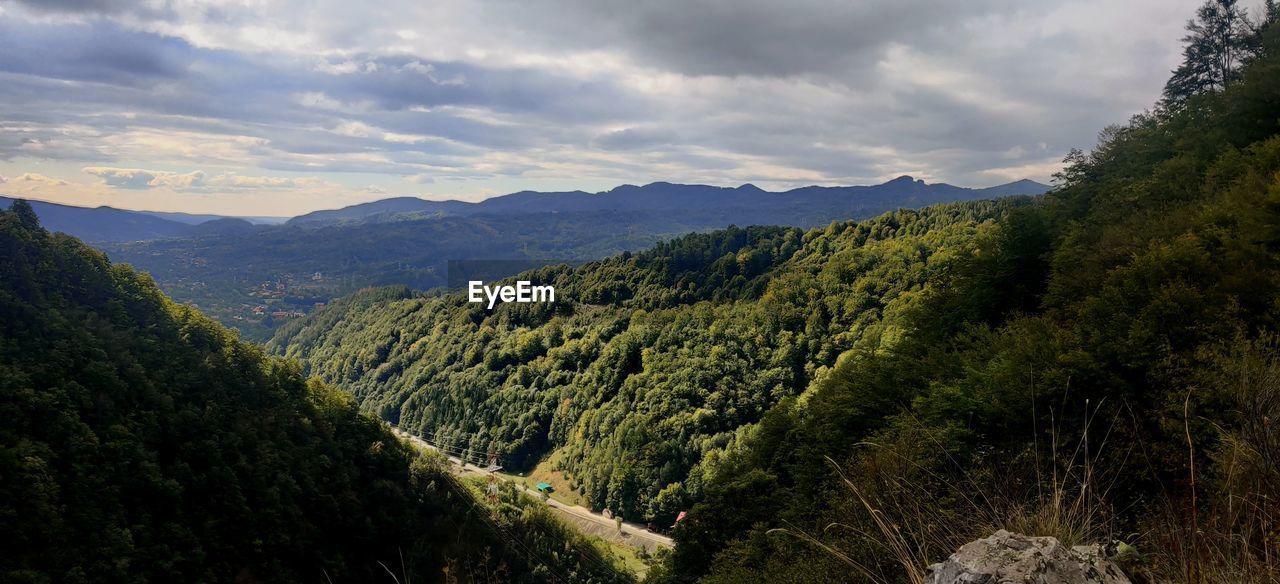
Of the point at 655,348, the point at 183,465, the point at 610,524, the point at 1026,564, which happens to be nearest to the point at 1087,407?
the point at 1026,564

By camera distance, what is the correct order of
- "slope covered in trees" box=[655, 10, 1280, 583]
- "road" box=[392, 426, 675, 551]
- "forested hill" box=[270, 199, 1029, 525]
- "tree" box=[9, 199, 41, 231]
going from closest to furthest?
"slope covered in trees" box=[655, 10, 1280, 583] < "tree" box=[9, 199, 41, 231] < "road" box=[392, 426, 675, 551] < "forested hill" box=[270, 199, 1029, 525]

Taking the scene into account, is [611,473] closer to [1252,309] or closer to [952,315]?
[952,315]

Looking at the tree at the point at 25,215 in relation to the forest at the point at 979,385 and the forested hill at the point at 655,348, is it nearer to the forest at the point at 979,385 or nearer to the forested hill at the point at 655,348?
the forest at the point at 979,385

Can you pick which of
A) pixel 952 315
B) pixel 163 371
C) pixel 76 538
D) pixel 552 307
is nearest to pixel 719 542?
pixel 952 315

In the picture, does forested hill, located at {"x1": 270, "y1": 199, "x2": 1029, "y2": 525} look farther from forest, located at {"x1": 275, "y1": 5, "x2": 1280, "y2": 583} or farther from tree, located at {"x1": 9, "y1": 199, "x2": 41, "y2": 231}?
tree, located at {"x1": 9, "y1": 199, "x2": 41, "y2": 231}

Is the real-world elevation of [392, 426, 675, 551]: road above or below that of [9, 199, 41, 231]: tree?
below

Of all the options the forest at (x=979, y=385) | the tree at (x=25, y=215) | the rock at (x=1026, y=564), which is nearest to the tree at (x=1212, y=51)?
the forest at (x=979, y=385)

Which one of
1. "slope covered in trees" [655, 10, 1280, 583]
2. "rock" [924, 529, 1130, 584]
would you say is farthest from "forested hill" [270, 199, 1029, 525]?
"rock" [924, 529, 1130, 584]
